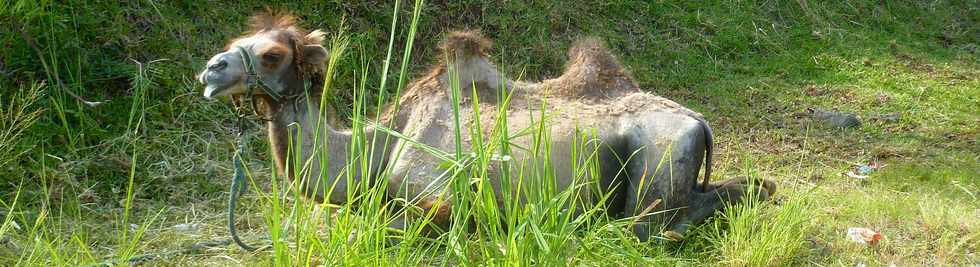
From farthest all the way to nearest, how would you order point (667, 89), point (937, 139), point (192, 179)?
point (667, 89), point (937, 139), point (192, 179)

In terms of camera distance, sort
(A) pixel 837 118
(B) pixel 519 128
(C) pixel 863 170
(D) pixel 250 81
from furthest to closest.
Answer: (A) pixel 837 118
(C) pixel 863 170
(B) pixel 519 128
(D) pixel 250 81

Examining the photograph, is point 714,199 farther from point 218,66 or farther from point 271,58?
point 218,66

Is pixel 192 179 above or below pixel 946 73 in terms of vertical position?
above

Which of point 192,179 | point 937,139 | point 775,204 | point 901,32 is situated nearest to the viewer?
point 775,204

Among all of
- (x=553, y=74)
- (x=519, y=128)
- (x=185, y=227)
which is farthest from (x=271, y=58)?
(x=553, y=74)

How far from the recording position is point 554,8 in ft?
27.0

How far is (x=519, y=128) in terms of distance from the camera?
423 centimetres

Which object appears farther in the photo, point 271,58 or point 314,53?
point 314,53

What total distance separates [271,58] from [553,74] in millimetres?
3924

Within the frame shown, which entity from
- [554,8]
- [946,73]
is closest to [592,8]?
[554,8]

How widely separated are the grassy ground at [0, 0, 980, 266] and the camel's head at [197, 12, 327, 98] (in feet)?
1.25

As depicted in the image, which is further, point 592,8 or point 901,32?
point 901,32

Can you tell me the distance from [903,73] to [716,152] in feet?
9.25

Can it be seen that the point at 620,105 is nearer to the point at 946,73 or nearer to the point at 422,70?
the point at 422,70
